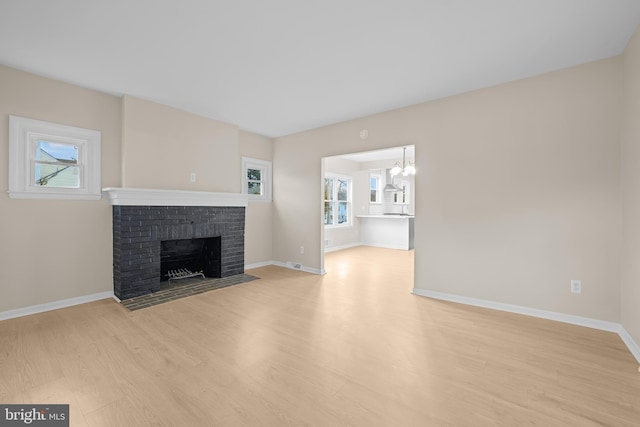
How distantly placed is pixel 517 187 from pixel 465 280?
1.24 meters

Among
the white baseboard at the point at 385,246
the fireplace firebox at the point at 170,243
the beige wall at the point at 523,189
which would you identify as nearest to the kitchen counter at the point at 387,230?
the white baseboard at the point at 385,246

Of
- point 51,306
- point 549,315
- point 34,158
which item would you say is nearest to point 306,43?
point 34,158

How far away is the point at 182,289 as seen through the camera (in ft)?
12.3

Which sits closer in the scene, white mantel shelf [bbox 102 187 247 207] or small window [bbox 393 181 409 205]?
white mantel shelf [bbox 102 187 247 207]

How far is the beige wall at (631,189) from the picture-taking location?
208 centimetres

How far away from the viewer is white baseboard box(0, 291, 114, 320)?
275cm

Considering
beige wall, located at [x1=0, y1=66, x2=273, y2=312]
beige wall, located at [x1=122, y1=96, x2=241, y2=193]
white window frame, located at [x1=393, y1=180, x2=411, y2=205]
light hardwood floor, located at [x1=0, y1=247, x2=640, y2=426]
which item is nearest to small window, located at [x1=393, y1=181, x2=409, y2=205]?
white window frame, located at [x1=393, y1=180, x2=411, y2=205]

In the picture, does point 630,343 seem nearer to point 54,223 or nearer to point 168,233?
point 168,233

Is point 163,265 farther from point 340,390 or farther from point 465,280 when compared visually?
point 465,280

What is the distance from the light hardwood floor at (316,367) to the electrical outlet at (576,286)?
0.36 m

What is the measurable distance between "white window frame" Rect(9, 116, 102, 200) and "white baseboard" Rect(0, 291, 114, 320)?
3.98 ft

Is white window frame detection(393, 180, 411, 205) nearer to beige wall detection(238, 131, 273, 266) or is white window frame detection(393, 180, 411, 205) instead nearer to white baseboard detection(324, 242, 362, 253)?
white baseboard detection(324, 242, 362, 253)

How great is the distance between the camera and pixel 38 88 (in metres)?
2.90

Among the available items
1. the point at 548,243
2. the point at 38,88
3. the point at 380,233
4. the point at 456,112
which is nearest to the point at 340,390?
the point at 548,243
